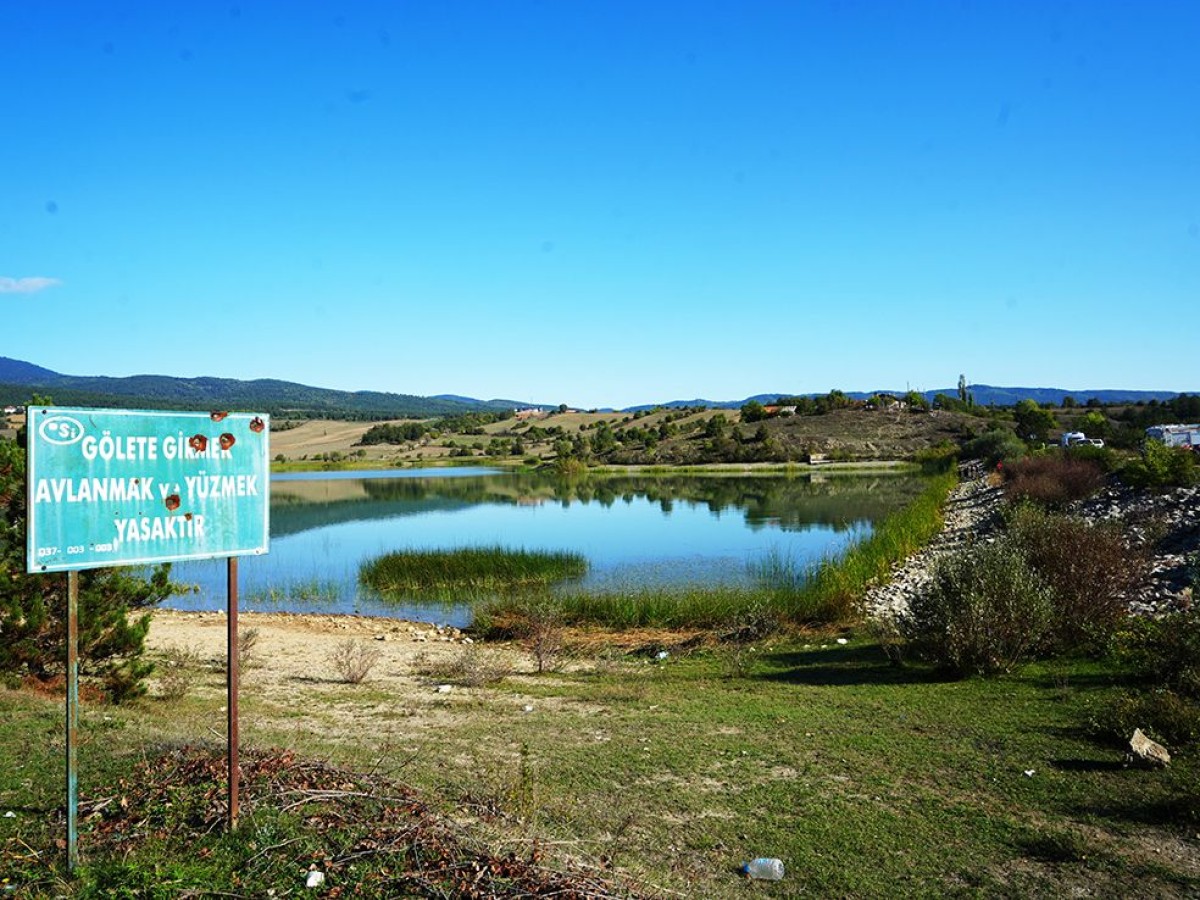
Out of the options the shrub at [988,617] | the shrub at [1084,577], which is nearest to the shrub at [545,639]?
the shrub at [988,617]

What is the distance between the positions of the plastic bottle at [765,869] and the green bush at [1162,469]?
25.0 meters

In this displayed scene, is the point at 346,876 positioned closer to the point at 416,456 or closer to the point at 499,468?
the point at 499,468

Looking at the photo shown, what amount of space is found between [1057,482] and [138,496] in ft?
101

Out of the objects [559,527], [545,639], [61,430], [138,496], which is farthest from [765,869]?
[559,527]

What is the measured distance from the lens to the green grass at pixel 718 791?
4816 millimetres

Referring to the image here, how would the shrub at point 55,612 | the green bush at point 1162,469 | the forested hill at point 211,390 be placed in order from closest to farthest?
1. the shrub at point 55,612
2. the green bush at point 1162,469
3. the forested hill at point 211,390

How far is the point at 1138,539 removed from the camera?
56.9 feet

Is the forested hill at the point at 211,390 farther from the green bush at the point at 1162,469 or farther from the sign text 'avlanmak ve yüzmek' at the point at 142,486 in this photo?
the sign text 'avlanmak ve yüzmek' at the point at 142,486

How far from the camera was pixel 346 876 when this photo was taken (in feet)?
14.4

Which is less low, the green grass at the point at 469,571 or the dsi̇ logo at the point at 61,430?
the dsi̇ logo at the point at 61,430

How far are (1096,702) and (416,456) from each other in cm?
9289

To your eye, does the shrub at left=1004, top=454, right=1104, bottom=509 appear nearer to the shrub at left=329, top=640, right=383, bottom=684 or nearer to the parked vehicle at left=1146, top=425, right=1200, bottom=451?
the parked vehicle at left=1146, top=425, right=1200, bottom=451

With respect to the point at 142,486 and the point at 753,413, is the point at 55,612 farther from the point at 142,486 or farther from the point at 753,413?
the point at 753,413

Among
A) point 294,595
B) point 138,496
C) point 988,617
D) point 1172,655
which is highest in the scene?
point 138,496
